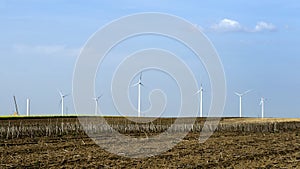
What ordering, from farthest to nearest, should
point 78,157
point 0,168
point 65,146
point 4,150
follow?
point 65,146
point 4,150
point 78,157
point 0,168

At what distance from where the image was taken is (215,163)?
62.3 ft

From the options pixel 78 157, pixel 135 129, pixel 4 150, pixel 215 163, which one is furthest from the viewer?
pixel 135 129

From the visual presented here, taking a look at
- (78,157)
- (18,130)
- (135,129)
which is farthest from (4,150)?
(135,129)

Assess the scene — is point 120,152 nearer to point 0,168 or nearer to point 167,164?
point 167,164

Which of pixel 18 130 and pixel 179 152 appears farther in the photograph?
pixel 18 130

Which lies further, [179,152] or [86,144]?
[86,144]

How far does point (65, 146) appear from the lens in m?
26.0

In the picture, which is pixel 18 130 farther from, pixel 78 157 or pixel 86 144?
pixel 78 157

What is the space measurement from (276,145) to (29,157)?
1221 cm

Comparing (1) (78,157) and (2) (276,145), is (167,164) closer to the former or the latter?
(1) (78,157)

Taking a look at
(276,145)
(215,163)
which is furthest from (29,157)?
(276,145)

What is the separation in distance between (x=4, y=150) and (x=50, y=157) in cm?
412

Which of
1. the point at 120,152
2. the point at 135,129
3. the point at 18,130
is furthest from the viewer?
the point at 135,129

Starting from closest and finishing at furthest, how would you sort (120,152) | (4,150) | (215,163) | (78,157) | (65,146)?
(215,163) → (78,157) → (120,152) → (4,150) → (65,146)
